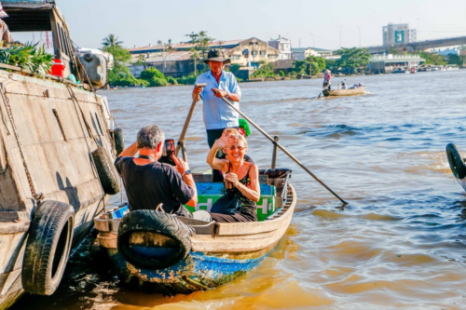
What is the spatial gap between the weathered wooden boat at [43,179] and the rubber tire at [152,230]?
512 millimetres

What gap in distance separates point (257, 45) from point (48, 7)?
112536mm

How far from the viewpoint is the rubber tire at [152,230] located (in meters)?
5.11

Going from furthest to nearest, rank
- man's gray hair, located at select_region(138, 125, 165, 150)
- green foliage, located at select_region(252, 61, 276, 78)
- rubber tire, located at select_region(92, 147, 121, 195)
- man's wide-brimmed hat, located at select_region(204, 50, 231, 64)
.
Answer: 1. green foliage, located at select_region(252, 61, 276, 78)
2. man's wide-brimmed hat, located at select_region(204, 50, 231, 64)
3. rubber tire, located at select_region(92, 147, 121, 195)
4. man's gray hair, located at select_region(138, 125, 165, 150)

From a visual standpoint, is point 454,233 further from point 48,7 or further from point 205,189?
point 48,7

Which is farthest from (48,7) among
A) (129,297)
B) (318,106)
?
(318,106)

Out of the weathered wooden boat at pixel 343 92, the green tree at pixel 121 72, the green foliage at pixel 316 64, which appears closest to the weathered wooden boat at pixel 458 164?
the weathered wooden boat at pixel 343 92

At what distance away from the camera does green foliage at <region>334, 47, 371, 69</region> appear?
463 feet

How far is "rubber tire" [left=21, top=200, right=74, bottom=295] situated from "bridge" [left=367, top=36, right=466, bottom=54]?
5509 inches

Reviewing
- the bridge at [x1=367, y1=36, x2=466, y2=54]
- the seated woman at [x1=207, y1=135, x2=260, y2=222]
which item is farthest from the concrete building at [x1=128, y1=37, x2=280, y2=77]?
the seated woman at [x1=207, y1=135, x2=260, y2=222]

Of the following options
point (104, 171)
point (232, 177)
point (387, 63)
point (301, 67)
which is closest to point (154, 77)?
point (301, 67)

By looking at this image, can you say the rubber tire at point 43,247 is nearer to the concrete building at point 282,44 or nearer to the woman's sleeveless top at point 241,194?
the woman's sleeveless top at point 241,194

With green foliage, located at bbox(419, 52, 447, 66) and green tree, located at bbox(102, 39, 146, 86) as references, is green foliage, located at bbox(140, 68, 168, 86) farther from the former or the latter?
green foliage, located at bbox(419, 52, 447, 66)

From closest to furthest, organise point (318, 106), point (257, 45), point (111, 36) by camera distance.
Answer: point (318, 106) → point (111, 36) → point (257, 45)

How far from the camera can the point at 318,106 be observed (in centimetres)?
3662
